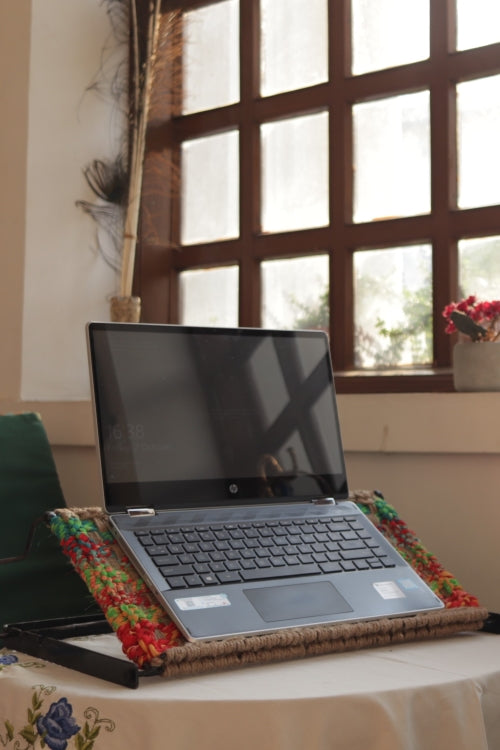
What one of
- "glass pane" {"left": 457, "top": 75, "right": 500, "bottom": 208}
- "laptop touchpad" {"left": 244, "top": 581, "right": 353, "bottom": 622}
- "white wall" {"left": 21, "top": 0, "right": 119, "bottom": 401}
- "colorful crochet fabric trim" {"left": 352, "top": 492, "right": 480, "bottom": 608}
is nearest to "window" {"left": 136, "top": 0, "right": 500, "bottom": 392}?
"glass pane" {"left": 457, "top": 75, "right": 500, "bottom": 208}

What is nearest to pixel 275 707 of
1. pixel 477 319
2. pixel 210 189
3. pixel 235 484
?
pixel 235 484

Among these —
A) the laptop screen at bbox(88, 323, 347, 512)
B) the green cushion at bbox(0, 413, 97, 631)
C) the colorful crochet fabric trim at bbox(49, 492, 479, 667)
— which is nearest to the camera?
the colorful crochet fabric trim at bbox(49, 492, 479, 667)

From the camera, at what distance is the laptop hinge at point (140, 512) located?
3.60 feet

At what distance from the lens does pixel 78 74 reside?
2090mm

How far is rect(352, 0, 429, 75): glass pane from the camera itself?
1.83 m

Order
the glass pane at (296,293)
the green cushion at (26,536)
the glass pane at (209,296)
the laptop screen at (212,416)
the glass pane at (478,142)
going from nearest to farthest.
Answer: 1. the laptop screen at (212,416)
2. the green cushion at (26,536)
3. the glass pane at (478,142)
4. the glass pane at (296,293)
5. the glass pane at (209,296)

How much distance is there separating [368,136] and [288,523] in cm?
100

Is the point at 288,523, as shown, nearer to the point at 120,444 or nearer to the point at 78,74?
the point at 120,444

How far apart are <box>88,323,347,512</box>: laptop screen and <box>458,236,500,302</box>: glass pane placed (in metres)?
0.49

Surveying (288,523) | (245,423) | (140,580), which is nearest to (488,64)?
(245,423)

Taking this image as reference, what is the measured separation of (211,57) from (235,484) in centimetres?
128

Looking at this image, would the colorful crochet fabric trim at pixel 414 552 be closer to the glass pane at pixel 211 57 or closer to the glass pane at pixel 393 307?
the glass pane at pixel 393 307

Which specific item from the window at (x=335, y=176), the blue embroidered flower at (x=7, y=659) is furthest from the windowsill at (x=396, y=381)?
the blue embroidered flower at (x=7, y=659)

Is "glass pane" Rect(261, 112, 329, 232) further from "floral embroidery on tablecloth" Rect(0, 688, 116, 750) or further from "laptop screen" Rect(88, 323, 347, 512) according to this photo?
"floral embroidery on tablecloth" Rect(0, 688, 116, 750)
